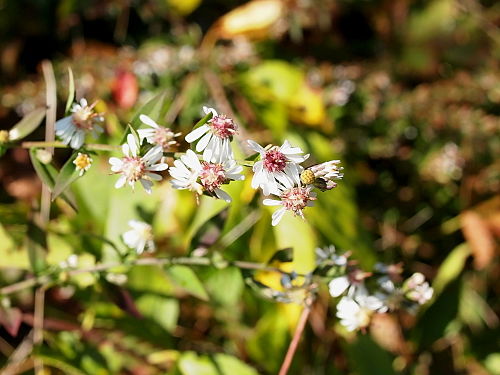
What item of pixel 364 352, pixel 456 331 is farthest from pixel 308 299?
pixel 456 331

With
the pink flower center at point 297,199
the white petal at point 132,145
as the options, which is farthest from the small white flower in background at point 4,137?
the pink flower center at point 297,199

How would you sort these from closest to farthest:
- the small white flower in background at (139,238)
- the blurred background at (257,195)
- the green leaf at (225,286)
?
the small white flower in background at (139,238) < the green leaf at (225,286) < the blurred background at (257,195)

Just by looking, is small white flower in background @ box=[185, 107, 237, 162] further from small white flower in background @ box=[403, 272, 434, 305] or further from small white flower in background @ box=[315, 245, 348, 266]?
small white flower in background @ box=[403, 272, 434, 305]

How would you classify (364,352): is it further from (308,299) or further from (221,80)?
(221,80)

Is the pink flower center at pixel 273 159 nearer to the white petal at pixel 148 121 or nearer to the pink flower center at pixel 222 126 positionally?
the pink flower center at pixel 222 126

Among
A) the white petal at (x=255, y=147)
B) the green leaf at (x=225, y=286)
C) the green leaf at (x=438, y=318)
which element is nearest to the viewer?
the white petal at (x=255, y=147)

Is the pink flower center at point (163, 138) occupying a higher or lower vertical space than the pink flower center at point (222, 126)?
lower

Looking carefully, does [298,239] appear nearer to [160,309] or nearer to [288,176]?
[160,309]

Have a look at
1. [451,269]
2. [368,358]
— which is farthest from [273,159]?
[451,269]
